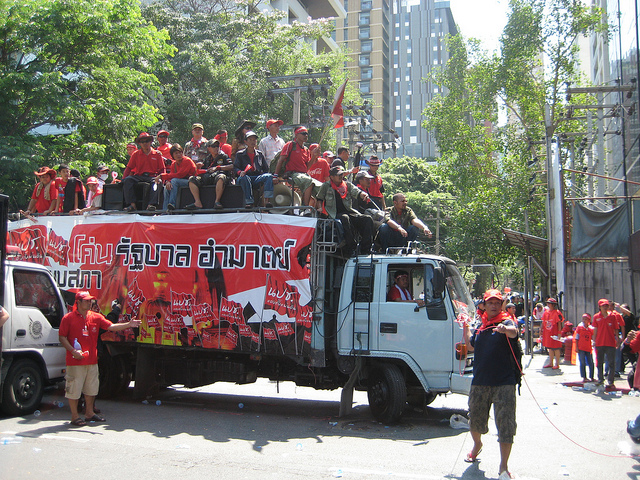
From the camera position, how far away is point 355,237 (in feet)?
29.9

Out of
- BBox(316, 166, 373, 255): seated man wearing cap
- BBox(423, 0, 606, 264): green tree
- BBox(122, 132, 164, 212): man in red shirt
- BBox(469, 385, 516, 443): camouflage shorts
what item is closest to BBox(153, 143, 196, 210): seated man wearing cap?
BBox(122, 132, 164, 212): man in red shirt

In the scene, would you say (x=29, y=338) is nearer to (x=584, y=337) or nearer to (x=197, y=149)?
(x=197, y=149)

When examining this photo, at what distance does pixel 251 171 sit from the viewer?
384 inches

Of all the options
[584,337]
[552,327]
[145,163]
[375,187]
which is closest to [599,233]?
[552,327]

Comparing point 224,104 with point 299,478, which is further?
point 224,104

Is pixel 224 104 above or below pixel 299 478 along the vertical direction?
above

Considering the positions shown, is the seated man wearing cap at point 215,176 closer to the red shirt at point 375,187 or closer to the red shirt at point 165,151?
the red shirt at point 165,151

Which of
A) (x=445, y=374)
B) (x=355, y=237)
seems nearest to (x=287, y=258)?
(x=355, y=237)

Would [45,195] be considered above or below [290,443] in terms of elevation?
above

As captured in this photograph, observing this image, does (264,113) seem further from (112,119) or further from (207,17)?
(112,119)

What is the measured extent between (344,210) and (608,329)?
21.0ft

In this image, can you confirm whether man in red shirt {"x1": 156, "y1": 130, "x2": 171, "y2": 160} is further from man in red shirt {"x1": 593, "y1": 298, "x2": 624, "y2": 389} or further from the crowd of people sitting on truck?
man in red shirt {"x1": 593, "y1": 298, "x2": 624, "y2": 389}

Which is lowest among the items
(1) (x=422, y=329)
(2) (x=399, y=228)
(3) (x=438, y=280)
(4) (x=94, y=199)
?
(1) (x=422, y=329)

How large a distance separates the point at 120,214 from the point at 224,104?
19059mm
